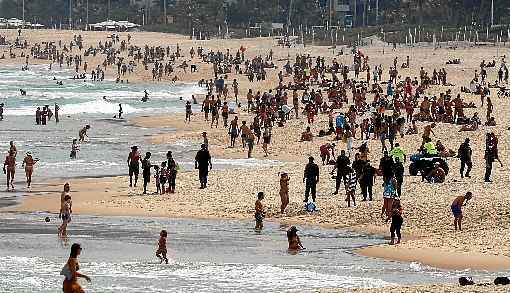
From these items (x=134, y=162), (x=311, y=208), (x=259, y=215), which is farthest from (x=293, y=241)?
(x=134, y=162)

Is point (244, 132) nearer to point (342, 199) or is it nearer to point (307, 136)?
point (307, 136)

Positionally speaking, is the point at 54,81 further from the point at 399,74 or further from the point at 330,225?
the point at 330,225

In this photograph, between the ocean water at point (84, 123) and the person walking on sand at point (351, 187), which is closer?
the person walking on sand at point (351, 187)

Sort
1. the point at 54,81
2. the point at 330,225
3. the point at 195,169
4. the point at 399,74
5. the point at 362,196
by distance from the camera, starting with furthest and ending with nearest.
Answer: the point at 54,81 → the point at 399,74 → the point at 195,169 → the point at 362,196 → the point at 330,225

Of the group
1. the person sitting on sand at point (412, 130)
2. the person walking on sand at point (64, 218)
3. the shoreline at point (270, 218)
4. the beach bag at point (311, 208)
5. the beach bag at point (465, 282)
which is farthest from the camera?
the person sitting on sand at point (412, 130)

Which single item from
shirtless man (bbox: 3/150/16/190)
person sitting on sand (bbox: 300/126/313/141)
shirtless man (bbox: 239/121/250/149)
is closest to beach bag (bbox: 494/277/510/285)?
shirtless man (bbox: 3/150/16/190)

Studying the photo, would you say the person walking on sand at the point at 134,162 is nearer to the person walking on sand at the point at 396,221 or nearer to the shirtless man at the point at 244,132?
the shirtless man at the point at 244,132

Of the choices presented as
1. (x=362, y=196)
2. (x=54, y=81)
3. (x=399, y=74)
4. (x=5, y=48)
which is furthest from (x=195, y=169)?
(x=5, y=48)

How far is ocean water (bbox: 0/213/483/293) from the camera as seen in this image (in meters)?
15.6

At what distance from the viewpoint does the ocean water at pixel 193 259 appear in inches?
615

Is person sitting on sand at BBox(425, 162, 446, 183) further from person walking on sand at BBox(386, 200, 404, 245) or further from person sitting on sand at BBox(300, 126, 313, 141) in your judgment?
person sitting on sand at BBox(300, 126, 313, 141)

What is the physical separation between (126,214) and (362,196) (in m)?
4.95

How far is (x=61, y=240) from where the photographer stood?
63.3ft

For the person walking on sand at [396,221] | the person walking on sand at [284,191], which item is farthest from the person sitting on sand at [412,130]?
the person walking on sand at [396,221]
